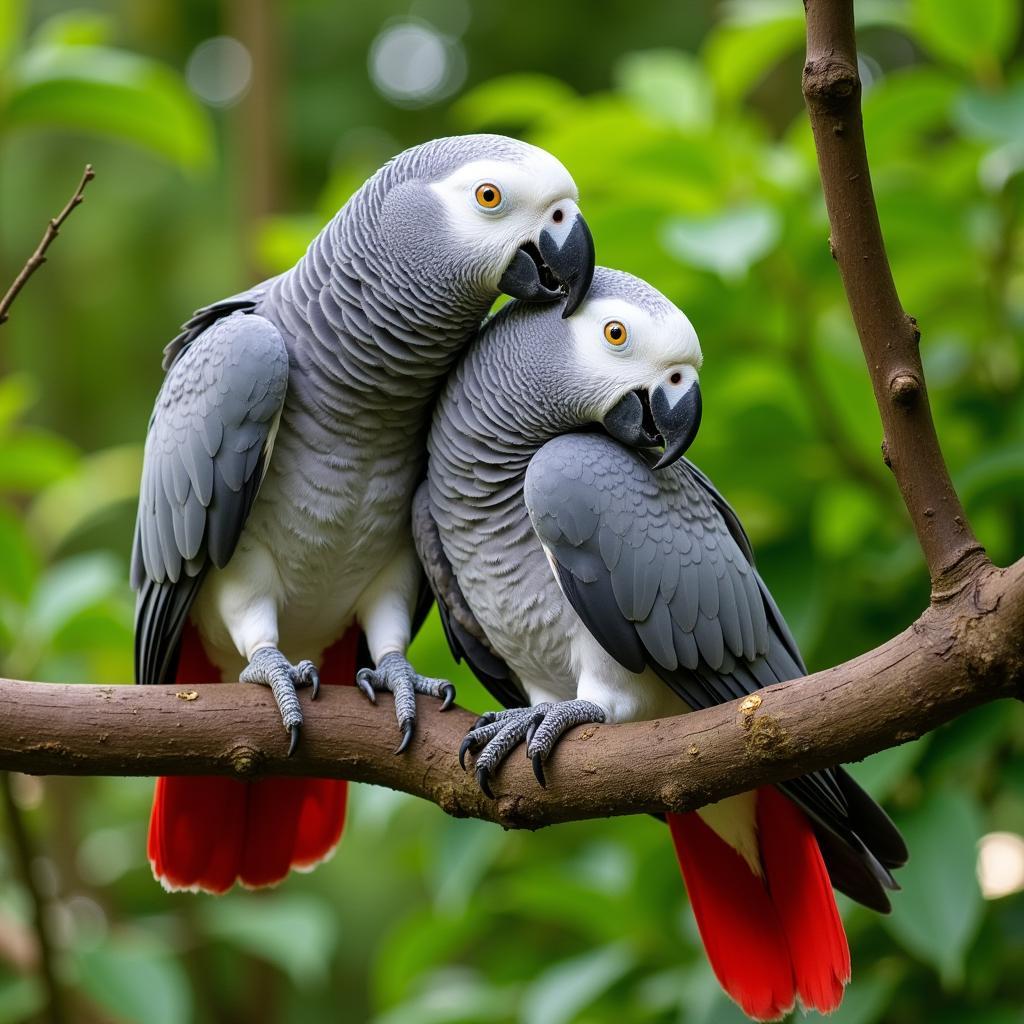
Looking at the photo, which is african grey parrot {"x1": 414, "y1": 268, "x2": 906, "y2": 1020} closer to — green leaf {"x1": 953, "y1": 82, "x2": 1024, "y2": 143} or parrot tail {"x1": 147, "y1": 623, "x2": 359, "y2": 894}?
parrot tail {"x1": 147, "y1": 623, "x2": 359, "y2": 894}

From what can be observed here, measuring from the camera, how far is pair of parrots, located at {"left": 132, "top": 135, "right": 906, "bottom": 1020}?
4.35ft

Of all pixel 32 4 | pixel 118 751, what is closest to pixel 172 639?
pixel 118 751

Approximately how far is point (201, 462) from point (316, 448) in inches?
5.4

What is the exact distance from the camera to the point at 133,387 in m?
3.91

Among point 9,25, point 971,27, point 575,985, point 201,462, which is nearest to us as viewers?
point 201,462

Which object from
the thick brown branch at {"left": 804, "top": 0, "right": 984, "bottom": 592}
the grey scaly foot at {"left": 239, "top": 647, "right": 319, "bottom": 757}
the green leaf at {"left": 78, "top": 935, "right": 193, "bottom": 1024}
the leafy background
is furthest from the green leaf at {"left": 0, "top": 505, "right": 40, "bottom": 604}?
the thick brown branch at {"left": 804, "top": 0, "right": 984, "bottom": 592}

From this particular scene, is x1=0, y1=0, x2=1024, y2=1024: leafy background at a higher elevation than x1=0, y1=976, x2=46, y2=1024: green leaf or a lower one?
higher

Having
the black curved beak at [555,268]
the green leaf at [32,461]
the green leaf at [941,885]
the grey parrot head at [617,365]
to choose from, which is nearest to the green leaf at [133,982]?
the green leaf at [32,461]

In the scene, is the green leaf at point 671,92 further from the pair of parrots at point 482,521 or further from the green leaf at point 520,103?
the pair of parrots at point 482,521

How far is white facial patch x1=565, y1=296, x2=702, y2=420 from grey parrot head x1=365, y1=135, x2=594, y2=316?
0.04 m

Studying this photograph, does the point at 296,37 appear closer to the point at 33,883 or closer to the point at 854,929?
the point at 33,883

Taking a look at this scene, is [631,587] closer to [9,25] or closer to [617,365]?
[617,365]

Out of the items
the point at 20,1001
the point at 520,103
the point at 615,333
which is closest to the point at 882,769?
the point at 615,333

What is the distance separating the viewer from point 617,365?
1323mm
